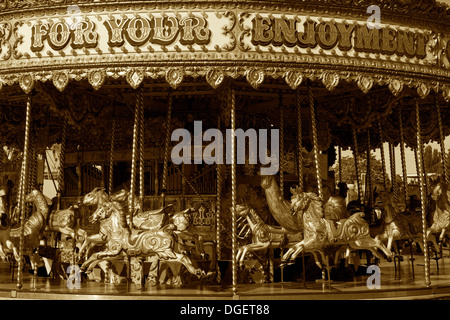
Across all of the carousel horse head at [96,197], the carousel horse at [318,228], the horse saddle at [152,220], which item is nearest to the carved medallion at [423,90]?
the carousel horse at [318,228]

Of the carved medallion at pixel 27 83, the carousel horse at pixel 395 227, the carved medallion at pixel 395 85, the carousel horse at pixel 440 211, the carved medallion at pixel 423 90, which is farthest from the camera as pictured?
the carousel horse at pixel 440 211

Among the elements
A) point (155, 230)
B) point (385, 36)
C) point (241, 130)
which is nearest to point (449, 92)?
point (385, 36)

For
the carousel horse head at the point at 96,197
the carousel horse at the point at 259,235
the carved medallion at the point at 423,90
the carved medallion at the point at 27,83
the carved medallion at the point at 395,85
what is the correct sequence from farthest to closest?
the carousel horse head at the point at 96,197 < the carousel horse at the point at 259,235 < the carved medallion at the point at 423,90 < the carved medallion at the point at 395,85 < the carved medallion at the point at 27,83

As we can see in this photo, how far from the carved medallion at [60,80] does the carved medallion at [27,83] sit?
43cm

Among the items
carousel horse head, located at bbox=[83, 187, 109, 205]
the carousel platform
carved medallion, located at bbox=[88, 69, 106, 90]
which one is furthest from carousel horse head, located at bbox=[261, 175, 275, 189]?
carved medallion, located at bbox=[88, 69, 106, 90]

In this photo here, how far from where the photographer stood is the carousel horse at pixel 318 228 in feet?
30.8

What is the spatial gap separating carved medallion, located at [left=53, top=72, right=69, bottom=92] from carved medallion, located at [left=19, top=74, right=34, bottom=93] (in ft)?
1.40

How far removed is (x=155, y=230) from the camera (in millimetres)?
9305

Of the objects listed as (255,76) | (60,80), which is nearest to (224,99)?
(255,76)

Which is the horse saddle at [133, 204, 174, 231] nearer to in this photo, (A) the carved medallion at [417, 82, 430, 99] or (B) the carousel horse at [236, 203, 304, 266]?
(B) the carousel horse at [236, 203, 304, 266]

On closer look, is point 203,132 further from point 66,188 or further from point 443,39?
point 443,39

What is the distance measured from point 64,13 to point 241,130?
17.3 feet

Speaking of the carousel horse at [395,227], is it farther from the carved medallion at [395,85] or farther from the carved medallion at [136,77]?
the carved medallion at [136,77]

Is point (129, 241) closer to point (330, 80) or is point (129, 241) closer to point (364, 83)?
point (330, 80)
